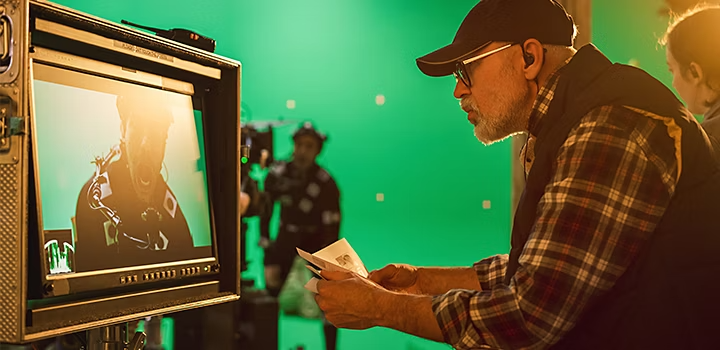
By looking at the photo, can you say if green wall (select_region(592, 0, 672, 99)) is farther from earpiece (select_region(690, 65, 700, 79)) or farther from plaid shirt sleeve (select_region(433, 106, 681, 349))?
plaid shirt sleeve (select_region(433, 106, 681, 349))

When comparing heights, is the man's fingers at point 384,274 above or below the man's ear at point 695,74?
below

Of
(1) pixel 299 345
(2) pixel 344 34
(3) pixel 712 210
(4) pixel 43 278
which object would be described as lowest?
(1) pixel 299 345

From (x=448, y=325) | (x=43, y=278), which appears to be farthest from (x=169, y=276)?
(x=448, y=325)

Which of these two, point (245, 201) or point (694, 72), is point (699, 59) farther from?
point (245, 201)

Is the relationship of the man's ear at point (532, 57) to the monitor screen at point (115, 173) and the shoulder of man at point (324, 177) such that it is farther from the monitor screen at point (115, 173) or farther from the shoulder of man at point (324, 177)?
the shoulder of man at point (324, 177)

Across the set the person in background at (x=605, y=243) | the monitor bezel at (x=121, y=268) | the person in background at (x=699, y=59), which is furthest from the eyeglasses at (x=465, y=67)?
the person in background at (x=699, y=59)

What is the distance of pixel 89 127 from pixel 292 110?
3155 millimetres

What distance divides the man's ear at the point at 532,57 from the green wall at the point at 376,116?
2441 mm

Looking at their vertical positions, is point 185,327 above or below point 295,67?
below

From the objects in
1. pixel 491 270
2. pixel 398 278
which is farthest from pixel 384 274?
pixel 491 270

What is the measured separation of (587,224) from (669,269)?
190 millimetres

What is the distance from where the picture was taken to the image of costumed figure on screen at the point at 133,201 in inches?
54.7

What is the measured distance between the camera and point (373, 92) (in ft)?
14.3

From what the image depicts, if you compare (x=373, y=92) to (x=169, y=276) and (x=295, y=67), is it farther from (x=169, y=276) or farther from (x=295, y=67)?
(x=169, y=276)
